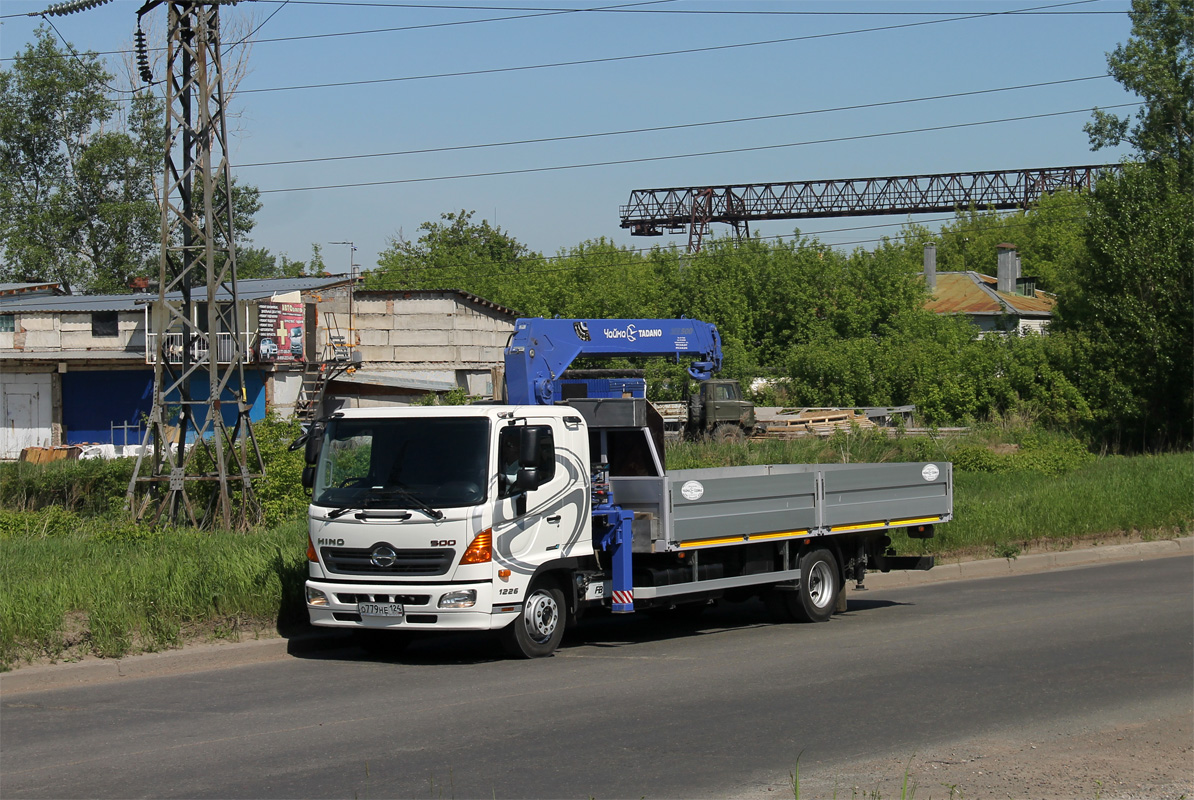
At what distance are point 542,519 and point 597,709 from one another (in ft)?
8.55

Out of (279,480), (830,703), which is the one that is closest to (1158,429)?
(279,480)

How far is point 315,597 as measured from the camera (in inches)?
428

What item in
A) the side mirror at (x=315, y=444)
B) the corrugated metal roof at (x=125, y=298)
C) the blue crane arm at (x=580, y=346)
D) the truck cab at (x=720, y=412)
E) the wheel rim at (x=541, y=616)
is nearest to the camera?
the wheel rim at (x=541, y=616)

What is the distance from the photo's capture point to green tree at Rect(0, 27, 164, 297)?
5797 cm

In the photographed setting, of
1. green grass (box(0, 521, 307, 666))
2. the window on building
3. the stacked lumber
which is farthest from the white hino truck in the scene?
the window on building

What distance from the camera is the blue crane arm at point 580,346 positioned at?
12.5 m

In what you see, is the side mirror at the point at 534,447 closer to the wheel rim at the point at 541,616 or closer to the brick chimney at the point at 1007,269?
the wheel rim at the point at 541,616

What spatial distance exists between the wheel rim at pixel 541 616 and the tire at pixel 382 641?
124 cm

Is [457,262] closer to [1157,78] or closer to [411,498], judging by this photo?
[1157,78]

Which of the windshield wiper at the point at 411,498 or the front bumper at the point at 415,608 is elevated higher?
the windshield wiper at the point at 411,498

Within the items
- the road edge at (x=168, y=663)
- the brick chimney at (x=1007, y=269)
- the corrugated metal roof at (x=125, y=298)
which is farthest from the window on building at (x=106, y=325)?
the brick chimney at (x=1007, y=269)

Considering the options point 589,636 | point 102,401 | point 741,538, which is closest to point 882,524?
point 741,538

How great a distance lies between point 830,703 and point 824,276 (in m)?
52.5

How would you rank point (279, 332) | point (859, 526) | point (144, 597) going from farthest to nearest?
point (279, 332)
point (859, 526)
point (144, 597)
